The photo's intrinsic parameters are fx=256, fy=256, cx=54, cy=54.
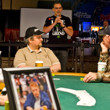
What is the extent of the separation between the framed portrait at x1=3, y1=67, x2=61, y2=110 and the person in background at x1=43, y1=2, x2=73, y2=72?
368 centimetres

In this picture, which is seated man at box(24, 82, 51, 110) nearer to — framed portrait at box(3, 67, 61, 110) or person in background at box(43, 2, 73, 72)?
framed portrait at box(3, 67, 61, 110)

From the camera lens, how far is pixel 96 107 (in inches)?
54.7

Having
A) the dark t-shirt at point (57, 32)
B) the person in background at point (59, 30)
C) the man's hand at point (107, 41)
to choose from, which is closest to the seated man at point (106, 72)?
the man's hand at point (107, 41)

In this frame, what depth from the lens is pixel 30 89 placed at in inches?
36.4

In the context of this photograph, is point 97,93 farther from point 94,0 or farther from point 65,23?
point 94,0

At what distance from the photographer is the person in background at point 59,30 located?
182 inches

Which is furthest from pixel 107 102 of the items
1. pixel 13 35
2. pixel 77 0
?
pixel 77 0

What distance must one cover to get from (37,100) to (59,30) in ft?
12.8

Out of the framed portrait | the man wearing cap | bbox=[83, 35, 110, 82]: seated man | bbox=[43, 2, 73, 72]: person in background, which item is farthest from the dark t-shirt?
the framed portrait

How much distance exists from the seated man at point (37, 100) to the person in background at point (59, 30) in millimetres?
3703

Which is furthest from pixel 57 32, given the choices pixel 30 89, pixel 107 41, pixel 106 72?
pixel 30 89

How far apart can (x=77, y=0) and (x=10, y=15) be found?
3999 millimetres

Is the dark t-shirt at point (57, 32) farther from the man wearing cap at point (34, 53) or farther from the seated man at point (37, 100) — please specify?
the seated man at point (37, 100)

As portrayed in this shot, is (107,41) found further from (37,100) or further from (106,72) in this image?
(37,100)
